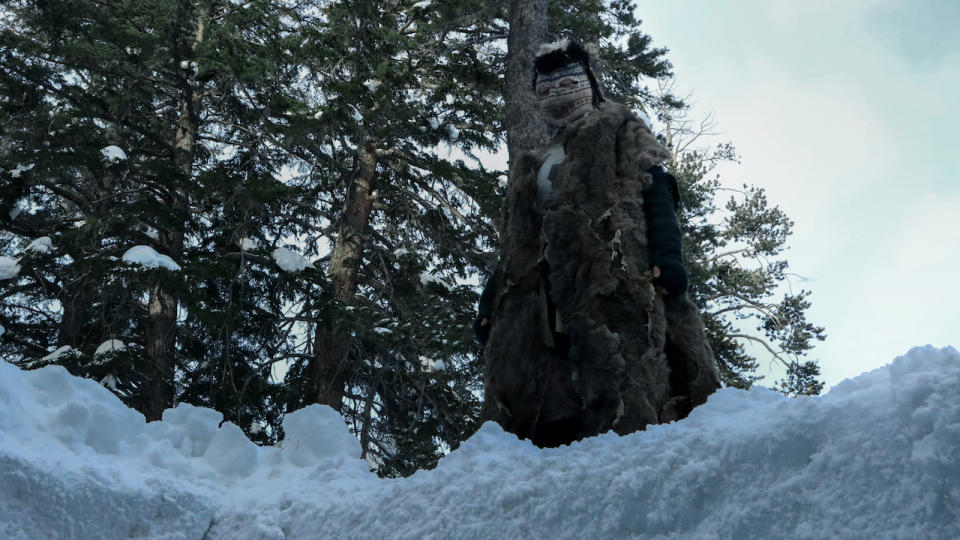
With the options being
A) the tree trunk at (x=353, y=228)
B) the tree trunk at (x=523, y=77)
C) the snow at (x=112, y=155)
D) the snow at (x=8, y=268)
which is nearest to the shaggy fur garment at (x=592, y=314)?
the tree trunk at (x=523, y=77)

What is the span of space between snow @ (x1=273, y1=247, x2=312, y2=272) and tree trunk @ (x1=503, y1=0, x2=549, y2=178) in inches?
129

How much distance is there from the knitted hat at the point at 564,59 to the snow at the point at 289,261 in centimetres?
679

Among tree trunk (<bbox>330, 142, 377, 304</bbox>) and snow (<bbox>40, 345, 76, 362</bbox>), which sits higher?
tree trunk (<bbox>330, 142, 377, 304</bbox>)

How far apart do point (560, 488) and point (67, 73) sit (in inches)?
540

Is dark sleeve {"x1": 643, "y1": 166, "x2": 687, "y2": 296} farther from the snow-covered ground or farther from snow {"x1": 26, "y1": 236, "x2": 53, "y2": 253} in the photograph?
snow {"x1": 26, "y1": 236, "x2": 53, "y2": 253}

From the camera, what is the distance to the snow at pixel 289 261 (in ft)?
32.4

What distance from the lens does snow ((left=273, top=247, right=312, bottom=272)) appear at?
987 cm

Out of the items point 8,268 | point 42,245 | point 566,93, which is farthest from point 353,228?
point 566,93

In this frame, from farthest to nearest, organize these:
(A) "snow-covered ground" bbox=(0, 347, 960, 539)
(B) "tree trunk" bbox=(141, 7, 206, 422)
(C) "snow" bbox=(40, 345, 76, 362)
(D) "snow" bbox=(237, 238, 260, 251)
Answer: (D) "snow" bbox=(237, 238, 260, 251) → (B) "tree trunk" bbox=(141, 7, 206, 422) → (C) "snow" bbox=(40, 345, 76, 362) → (A) "snow-covered ground" bbox=(0, 347, 960, 539)

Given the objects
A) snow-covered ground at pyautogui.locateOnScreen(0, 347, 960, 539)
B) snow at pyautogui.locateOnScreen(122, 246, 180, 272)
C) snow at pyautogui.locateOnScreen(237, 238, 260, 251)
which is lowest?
snow-covered ground at pyautogui.locateOnScreen(0, 347, 960, 539)

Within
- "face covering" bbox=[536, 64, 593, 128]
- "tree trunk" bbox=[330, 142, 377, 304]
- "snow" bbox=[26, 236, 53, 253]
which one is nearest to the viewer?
"face covering" bbox=[536, 64, 593, 128]

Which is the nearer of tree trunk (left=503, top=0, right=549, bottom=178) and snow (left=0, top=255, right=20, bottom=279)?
tree trunk (left=503, top=0, right=549, bottom=178)

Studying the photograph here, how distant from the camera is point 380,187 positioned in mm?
12008

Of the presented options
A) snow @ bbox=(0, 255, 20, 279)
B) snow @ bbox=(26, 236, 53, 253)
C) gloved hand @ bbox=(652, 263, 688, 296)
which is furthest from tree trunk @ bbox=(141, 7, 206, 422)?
gloved hand @ bbox=(652, 263, 688, 296)
